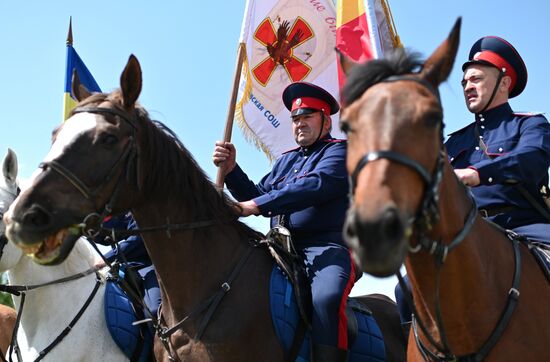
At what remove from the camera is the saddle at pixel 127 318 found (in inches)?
253

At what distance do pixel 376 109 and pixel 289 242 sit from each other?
2.83 meters

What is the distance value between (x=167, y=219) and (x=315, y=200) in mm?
1426

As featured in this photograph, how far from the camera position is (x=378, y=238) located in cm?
285

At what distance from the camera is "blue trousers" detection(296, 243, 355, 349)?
5.46m

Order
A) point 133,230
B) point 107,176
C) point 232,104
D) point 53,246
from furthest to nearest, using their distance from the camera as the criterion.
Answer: point 232,104, point 133,230, point 107,176, point 53,246

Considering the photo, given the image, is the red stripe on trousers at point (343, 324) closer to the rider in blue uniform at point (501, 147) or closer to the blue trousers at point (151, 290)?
the rider in blue uniform at point (501, 147)

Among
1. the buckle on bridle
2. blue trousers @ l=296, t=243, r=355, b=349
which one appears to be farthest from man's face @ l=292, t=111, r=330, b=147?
the buckle on bridle

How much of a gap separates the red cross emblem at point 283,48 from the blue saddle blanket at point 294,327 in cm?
449

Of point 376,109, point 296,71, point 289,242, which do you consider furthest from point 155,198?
point 296,71

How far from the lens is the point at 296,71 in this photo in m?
9.61

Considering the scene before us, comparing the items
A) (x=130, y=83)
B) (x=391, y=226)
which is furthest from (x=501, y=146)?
(x=130, y=83)

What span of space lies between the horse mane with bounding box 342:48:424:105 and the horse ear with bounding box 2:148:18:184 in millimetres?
4425

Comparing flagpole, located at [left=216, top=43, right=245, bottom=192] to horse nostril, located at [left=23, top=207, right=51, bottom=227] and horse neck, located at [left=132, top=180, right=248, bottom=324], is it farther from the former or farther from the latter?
horse nostril, located at [left=23, top=207, right=51, bottom=227]

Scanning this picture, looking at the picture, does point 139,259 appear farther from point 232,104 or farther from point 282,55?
point 282,55
